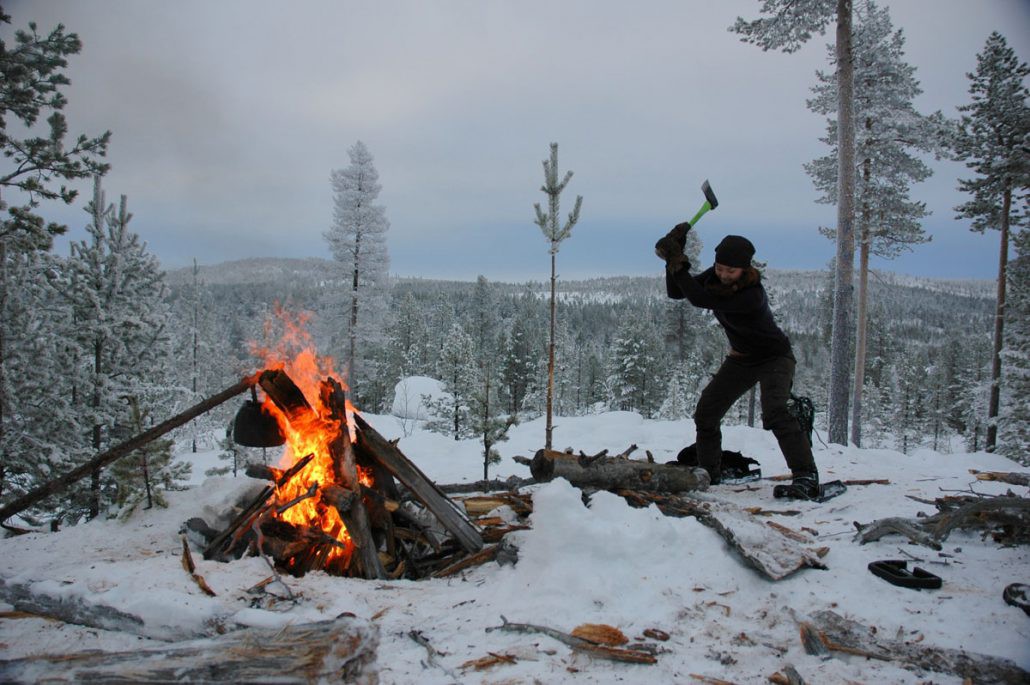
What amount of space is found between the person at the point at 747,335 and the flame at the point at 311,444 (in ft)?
11.2

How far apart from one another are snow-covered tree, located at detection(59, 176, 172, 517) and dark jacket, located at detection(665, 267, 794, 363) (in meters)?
14.0

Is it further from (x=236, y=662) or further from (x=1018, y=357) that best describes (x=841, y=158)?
(x=236, y=662)

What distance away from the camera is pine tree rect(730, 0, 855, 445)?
428 inches

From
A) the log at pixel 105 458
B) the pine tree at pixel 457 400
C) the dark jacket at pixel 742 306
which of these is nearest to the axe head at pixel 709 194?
the dark jacket at pixel 742 306

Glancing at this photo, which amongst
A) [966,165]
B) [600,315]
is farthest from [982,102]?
[600,315]

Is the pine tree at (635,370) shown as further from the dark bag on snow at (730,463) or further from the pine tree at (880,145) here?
the dark bag on snow at (730,463)

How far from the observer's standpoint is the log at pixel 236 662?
1.94 metres

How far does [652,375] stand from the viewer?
1571 inches

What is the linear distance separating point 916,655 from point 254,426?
468 centimetres

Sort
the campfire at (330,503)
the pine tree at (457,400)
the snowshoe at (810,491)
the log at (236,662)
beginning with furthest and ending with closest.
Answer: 1. the pine tree at (457,400)
2. the snowshoe at (810,491)
3. the campfire at (330,503)
4. the log at (236,662)

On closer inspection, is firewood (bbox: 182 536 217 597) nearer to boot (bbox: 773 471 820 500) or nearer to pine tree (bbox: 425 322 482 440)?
boot (bbox: 773 471 820 500)

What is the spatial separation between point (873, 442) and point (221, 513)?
51.1m

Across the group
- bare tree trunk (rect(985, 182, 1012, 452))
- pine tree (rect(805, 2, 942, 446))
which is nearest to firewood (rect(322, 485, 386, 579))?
pine tree (rect(805, 2, 942, 446))

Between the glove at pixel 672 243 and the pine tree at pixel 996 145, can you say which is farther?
the pine tree at pixel 996 145
